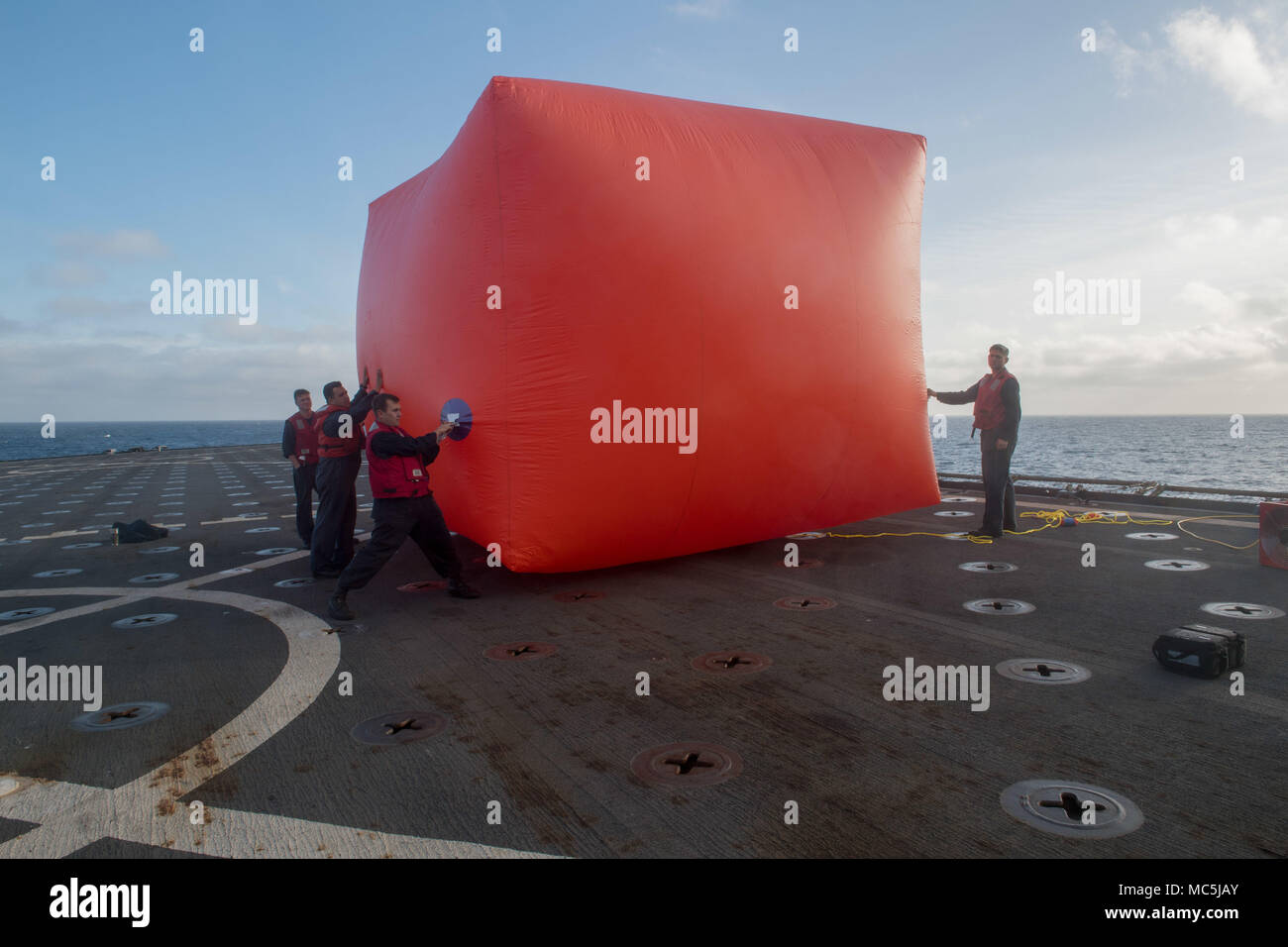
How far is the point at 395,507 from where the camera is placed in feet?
21.2

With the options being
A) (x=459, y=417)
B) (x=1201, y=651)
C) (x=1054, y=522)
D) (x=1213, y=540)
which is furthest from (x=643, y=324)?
(x=1213, y=540)

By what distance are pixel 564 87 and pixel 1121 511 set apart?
9.50m

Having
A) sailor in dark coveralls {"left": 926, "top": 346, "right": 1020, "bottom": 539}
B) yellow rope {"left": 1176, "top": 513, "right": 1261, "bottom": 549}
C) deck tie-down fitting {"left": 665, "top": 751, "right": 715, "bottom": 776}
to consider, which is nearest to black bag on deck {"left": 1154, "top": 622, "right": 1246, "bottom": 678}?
deck tie-down fitting {"left": 665, "top": 751, "right": 715, "bottom": 776}

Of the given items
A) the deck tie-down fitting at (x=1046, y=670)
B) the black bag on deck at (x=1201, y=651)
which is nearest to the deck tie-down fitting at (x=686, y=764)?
the deck tie-down fitting at (x=1046, y=670)

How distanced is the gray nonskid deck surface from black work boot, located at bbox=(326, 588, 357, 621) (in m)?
0.22

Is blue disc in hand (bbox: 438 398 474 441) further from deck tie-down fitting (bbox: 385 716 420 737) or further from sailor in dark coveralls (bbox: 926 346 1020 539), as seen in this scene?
sailor in dark coveralls (bbox: 926 346 1020 539)

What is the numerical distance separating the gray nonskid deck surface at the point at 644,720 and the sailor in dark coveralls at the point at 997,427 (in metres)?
1.56

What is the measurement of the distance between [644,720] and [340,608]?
11.1 ft

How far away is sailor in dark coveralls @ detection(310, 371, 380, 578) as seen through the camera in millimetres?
7863

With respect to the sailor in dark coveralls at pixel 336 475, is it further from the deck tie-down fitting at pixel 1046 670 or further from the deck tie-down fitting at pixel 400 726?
the deck tie-down fitting at pixel 1046 670

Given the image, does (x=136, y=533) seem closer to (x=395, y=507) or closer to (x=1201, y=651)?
(x=395, y=507)

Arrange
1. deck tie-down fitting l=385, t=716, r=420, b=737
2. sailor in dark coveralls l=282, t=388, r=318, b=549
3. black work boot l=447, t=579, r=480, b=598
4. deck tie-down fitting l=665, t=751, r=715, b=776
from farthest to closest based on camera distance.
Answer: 1. sailor in dark coveralls l=282, t=388, r=318, b=549
2. black work boot l=447, t=579, r=480, b=598
3. deck tie-down fitting l=385, t=716, r=420, b=737
4. deck tie-down fitting l=665, t=751, r=715, b=776

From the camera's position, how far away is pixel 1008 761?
3.35 m

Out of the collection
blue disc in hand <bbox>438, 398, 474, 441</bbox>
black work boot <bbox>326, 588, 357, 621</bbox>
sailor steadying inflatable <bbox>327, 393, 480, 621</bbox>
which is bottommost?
black work boot <bbox>326, 588, 357, 621</bbox>
